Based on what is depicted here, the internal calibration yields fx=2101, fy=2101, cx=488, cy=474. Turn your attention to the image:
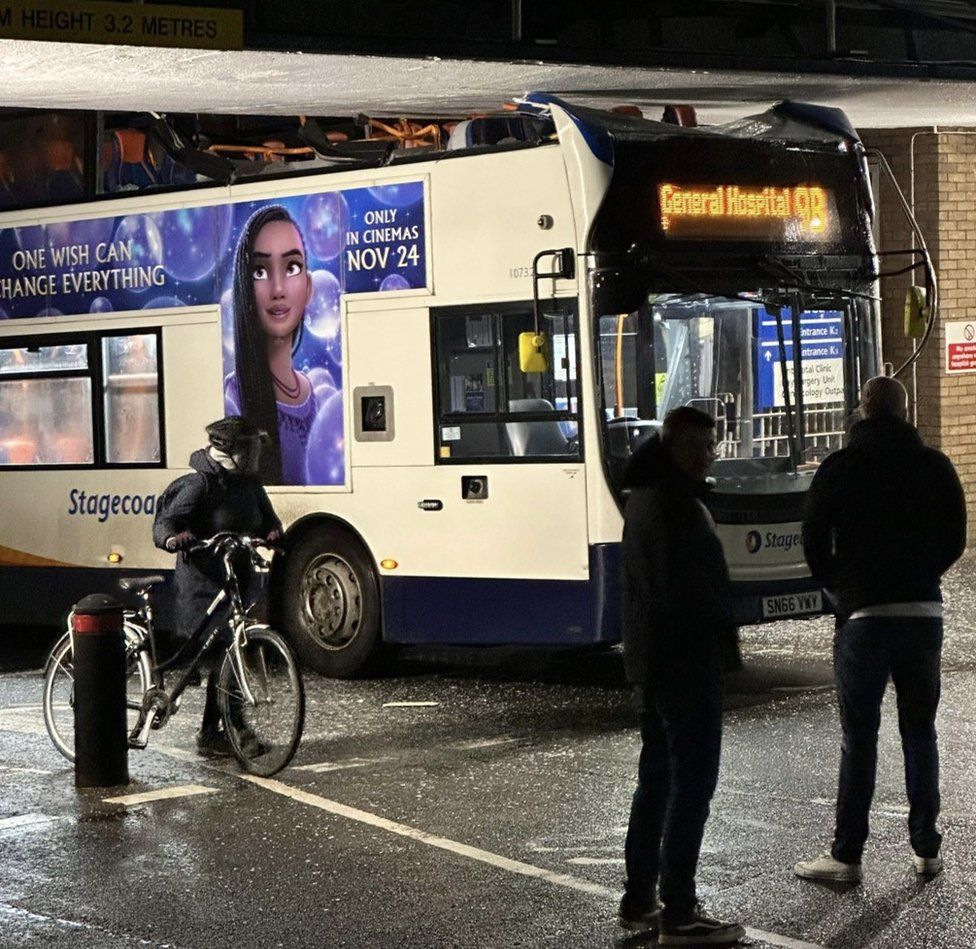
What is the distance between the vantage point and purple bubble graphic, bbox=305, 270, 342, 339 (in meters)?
13.0

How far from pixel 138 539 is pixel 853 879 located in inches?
305

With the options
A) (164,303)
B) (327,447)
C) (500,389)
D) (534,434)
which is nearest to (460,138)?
(500,389)

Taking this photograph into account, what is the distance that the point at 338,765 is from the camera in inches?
400

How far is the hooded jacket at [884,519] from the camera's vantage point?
7.46m

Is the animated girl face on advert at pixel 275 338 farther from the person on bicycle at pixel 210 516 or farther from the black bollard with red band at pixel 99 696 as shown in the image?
the black bollard with red band at pixel 99 696

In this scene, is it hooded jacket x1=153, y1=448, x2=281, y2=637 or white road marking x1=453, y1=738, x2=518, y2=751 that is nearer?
hooded jacket x1=153, y1=448, x2=281, y2=637

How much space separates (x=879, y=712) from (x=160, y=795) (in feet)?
11.7

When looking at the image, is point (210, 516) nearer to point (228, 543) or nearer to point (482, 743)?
point (228, 543)

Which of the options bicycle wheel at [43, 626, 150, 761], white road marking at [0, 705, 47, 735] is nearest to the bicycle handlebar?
bicycle wheel at [43, 626, 150, 761]

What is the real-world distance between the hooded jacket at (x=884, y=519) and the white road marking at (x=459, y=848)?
4.33 ft

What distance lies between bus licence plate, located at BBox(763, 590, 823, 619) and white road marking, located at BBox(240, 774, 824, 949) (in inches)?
134

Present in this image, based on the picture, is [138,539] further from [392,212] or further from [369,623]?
[392,212]

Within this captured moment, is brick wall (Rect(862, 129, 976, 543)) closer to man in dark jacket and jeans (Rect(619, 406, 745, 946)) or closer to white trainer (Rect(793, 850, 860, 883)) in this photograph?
white trainer (Rect(793, 850, 860, 883))

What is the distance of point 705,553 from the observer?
683 cm
